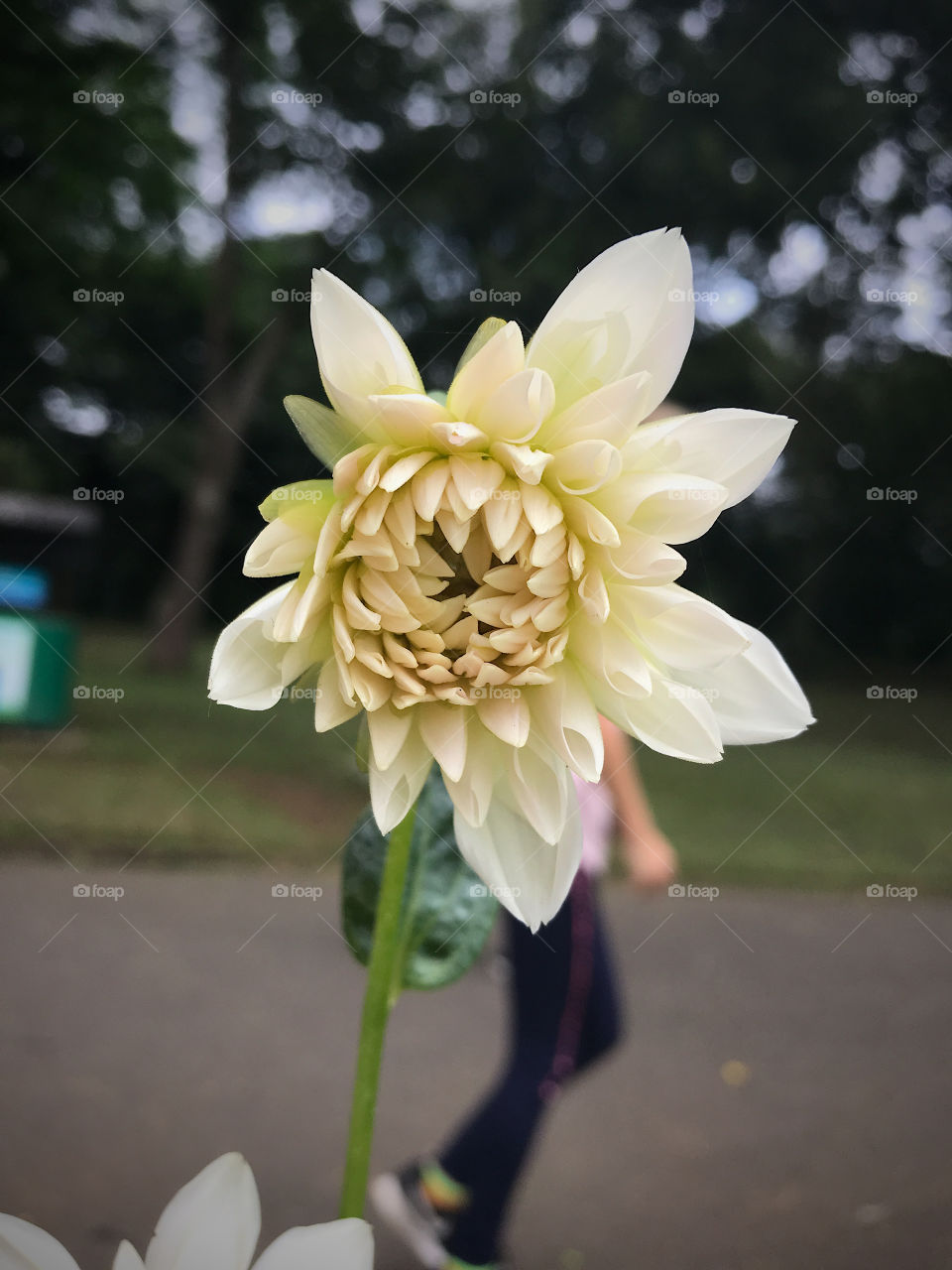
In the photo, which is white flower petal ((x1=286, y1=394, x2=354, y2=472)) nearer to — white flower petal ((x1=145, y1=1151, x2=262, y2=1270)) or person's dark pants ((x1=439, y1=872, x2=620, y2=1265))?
white flower petal ((x1=145, y1=1151, x2=262, y2=1270))

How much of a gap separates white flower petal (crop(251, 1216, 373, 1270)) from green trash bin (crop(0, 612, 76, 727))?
247cm

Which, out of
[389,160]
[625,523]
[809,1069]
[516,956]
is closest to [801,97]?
[389,160]

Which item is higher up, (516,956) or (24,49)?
(516,956)

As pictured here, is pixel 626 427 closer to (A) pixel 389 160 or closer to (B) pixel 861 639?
(A) pixel 389 160

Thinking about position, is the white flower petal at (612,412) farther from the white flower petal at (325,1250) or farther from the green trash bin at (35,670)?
the green trash bin at (35,670)

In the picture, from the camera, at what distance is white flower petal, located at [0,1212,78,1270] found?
18 centimetres

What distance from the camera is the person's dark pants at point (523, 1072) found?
106 cm

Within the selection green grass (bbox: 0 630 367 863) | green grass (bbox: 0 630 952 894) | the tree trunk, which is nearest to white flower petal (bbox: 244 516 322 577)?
green grass (bbox: 0 630 952 894)

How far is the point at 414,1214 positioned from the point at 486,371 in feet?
3.75

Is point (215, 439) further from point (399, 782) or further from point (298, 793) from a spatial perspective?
point (399, 782)

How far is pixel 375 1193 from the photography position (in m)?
1.16

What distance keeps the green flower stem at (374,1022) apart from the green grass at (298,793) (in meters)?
2.09

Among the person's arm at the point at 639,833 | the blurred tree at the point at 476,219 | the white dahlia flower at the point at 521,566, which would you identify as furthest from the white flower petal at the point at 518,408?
the blurred tree at the point at 476,219

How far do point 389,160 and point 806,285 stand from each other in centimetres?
195
